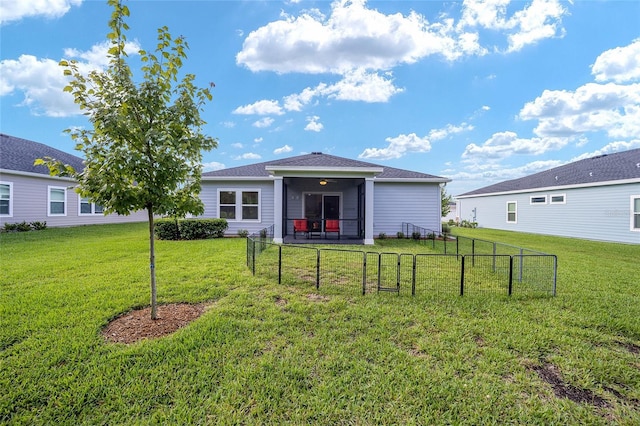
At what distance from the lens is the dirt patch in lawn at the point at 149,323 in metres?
3.43

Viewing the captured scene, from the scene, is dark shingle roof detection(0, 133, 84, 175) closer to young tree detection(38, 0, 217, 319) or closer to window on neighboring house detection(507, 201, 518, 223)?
young tree detection(38, 0, 217, 319)

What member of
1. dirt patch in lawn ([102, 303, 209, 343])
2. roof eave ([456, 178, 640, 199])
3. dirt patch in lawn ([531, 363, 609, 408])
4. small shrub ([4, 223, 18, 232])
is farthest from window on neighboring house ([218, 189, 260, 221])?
roof eave ([456, 178, 640, 199])

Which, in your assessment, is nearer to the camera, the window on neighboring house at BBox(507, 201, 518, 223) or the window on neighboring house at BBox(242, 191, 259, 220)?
the window on neighboring house at BBox(242, 191, 259, 220)

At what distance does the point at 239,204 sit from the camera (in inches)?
523

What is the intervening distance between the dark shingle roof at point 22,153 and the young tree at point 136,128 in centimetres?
1461

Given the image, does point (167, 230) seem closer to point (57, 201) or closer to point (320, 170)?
point (320, 170)

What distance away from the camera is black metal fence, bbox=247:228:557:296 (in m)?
5.21

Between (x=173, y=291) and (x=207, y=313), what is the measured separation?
1.41 meters

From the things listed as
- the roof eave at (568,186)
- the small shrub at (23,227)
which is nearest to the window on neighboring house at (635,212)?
the roof eave at (568,186)

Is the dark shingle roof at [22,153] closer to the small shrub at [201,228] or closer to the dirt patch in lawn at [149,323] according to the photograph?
the small shrub at [201,228]

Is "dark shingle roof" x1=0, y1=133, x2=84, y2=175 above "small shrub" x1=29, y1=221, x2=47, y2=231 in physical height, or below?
above

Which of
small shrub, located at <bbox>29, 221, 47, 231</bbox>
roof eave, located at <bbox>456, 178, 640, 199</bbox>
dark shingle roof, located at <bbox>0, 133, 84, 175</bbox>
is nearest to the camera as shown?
roof eave, located at <bbox>456, 178, 640, 199</bbox>

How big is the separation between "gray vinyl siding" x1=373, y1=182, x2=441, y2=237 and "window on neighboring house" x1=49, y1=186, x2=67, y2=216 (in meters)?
17.8

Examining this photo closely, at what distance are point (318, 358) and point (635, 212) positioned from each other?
17.4 meters
